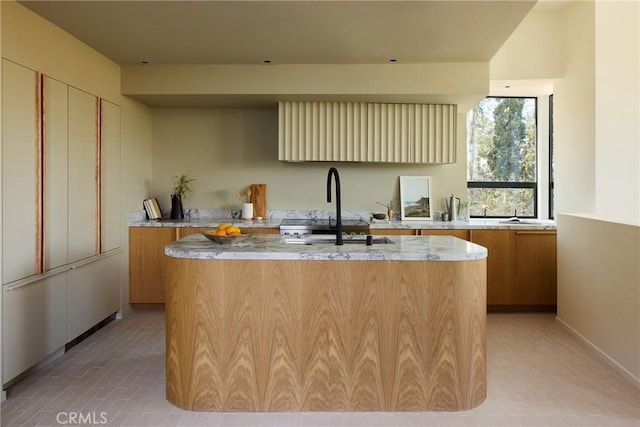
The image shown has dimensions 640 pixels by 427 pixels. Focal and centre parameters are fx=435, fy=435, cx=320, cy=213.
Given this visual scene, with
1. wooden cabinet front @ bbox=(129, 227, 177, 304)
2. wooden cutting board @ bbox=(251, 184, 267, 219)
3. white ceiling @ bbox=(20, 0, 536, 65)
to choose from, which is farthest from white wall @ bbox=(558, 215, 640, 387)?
wooden cabinet front @ bbox=(129, 227, 177, 304)

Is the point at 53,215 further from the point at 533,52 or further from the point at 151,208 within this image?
the point at 533,52

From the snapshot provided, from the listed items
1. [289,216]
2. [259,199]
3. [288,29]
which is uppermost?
[288,29]

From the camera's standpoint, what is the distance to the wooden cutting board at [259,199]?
4961 millimetres

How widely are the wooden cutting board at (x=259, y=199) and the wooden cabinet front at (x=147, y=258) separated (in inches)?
37.9

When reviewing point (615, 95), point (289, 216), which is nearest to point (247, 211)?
point (289, 216)

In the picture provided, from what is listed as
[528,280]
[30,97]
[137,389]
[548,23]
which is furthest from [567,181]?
[30,97]

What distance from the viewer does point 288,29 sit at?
3.32 m

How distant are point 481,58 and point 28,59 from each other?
3632mm

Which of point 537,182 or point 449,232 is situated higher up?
point 537,182

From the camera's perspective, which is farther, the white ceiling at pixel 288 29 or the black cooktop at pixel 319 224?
the black cooktop at pixel 319 224

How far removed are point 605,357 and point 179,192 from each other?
13.9 feet

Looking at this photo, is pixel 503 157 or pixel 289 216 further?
pixel 503 157

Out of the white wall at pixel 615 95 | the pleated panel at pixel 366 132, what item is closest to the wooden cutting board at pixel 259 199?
the pleated panel at pixel 366 132

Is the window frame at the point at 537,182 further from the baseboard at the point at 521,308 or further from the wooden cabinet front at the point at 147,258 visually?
the wooden cabinet front at the point at 147,258
